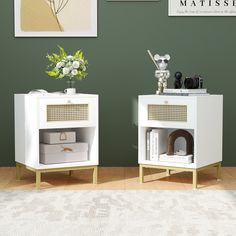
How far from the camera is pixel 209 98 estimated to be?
13.5 ft

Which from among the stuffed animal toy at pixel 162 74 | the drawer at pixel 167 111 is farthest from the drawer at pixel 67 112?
the stuffed animal toy at pixel 162 74

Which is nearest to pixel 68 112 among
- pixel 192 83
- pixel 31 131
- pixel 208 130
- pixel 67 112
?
pixel 67 112

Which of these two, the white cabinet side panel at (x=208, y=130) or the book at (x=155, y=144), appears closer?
the white cabinet side panel at (x=208, y=130)

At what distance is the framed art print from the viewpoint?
487 centimetres

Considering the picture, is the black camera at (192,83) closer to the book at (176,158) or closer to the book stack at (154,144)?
the book stack at (154,144)

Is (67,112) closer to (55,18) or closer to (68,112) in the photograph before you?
(68,112)

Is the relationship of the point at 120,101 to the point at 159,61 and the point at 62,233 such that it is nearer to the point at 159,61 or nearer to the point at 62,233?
the point at 159,61

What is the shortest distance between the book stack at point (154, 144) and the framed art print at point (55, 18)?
1194mm

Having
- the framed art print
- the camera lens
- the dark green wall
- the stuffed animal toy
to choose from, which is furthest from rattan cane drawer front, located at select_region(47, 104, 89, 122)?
the framed art print

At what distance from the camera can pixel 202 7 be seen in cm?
489

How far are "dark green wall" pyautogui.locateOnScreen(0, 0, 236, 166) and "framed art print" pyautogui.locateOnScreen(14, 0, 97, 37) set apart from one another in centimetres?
6

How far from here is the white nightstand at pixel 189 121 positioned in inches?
157

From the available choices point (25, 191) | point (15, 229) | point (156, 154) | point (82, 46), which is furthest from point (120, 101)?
point (15, 229)

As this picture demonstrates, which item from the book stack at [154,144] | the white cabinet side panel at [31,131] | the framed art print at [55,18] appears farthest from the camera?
the framed art print at [55,18]
